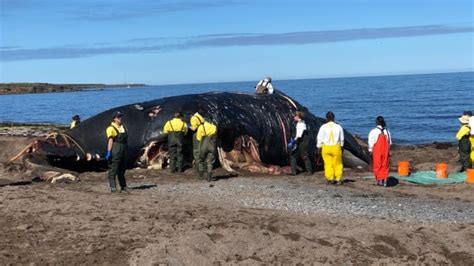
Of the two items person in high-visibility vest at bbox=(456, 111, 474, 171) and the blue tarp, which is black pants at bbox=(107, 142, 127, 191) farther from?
person in high-visibility vest at bbox=(456, 111, 474, 171)

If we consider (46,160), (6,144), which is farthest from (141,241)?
(6,144)

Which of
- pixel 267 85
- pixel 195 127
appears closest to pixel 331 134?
pixel 195 127

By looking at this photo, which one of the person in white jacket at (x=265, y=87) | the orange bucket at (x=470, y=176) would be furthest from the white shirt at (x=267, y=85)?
the orange bucket at (x=470, y=176)

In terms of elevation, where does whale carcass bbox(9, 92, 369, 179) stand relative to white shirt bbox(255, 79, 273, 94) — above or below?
below

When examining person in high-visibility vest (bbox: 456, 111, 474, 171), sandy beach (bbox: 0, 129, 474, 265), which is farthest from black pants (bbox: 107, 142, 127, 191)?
person in high-visibility vest (bbox: 456, 111, 474, 171)

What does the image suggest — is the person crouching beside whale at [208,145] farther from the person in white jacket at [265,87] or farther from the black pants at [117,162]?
the person in white jacket at [265,87]

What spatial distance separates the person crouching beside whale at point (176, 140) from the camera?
1809 centimetres

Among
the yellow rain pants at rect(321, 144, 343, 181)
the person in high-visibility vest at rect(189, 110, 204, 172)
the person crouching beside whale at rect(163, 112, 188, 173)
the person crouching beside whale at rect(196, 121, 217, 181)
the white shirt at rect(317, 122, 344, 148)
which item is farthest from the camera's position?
the person crouching beside whale at rect(163, 112, 188, 173)

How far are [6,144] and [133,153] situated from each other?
4.73 meters

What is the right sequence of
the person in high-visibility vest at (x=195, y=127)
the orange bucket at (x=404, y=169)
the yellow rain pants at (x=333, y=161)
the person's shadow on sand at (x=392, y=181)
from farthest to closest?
1. the orange bucket at (x=404, y=169)
2. the person in high-visibility vest at (x=195, y=127)
3. the person's shadow on sand at (x=392, y=181)
4. the yellow rain pants at (x=333, y=161)

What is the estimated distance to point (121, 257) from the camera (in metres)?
9.23

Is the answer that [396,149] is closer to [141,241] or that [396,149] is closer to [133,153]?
[133,153]

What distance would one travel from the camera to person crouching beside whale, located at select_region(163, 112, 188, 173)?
18094 millimetres

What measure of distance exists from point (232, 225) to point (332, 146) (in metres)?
6.15
